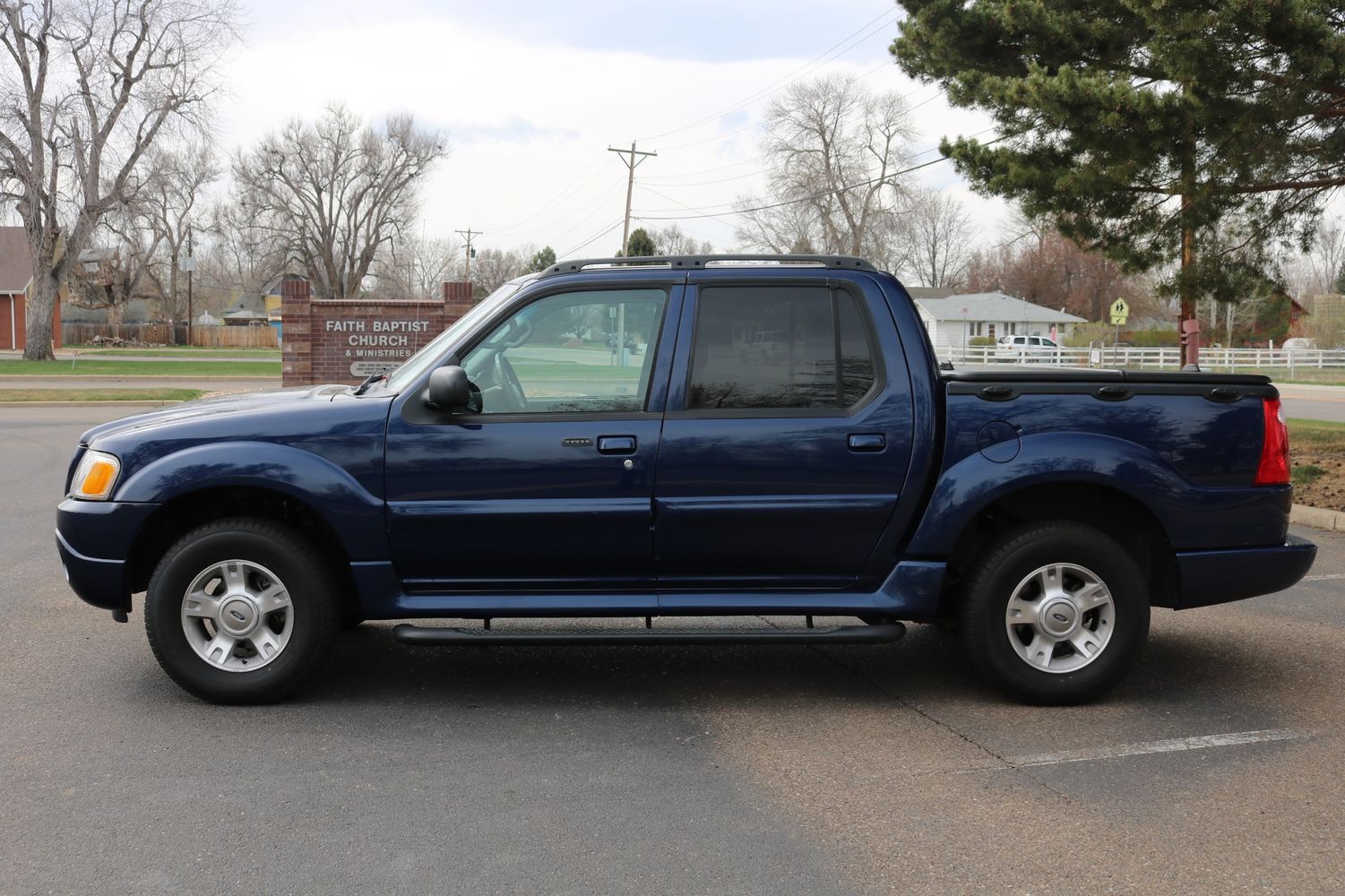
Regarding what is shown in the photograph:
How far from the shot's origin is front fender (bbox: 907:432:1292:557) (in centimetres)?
511

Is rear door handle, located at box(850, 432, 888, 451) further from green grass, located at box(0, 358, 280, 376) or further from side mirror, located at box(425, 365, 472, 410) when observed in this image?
green grass, located at box(0, 358, 280, 376)

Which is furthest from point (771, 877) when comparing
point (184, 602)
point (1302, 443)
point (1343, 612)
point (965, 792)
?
point (1302, 443)

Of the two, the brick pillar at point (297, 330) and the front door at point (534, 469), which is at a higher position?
the brick pillar at point (297, 330)

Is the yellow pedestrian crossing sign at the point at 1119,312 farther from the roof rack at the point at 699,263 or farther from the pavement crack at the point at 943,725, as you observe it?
the roof rack at the point at 699,263

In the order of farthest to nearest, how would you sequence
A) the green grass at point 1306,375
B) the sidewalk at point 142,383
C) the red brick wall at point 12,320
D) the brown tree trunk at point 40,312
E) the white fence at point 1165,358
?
the red brick wall at point 12,320
the white fence at point 1165,358
the brown tree trunk at point 40,312
the green grass at point 1306,375
the sidewalk at point 142,383

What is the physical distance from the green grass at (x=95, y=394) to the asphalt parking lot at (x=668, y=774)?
63.5ft

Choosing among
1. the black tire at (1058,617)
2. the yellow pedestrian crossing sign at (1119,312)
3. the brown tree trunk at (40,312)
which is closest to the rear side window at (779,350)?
the black tire at (1058,617)

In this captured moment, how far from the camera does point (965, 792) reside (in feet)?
13.9

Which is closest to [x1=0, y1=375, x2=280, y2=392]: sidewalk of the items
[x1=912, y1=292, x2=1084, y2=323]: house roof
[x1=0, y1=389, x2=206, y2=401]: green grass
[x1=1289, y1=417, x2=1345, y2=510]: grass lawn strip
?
[x1=0, y1=389, x2=206, y2=401]: green grass

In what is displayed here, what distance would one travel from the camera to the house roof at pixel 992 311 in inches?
3059

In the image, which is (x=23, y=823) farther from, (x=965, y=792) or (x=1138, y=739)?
(x=1138, y=739)

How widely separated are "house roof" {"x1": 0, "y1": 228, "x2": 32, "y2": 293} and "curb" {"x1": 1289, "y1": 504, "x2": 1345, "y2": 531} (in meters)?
64.1

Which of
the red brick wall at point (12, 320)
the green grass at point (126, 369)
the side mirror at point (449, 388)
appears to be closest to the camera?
the side mirror at point (449, 388)

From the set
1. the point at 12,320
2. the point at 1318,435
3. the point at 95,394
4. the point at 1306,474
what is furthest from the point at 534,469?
the point at 12,320
